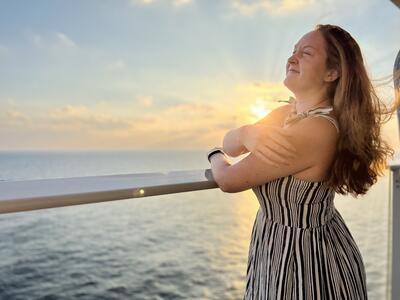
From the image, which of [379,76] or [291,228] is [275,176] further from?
[379,76]

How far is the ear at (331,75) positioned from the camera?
1033mm

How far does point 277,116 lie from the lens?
1200 millimetres

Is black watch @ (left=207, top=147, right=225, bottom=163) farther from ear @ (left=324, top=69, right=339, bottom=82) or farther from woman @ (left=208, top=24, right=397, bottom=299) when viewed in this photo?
ear @ (left=324, top=69, right=339, bottom=82)

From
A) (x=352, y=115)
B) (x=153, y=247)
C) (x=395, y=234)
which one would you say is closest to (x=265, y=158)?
(x=352, y=115)

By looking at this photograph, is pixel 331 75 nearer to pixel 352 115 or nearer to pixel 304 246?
pixel 352 115

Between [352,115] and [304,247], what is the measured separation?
37 cm

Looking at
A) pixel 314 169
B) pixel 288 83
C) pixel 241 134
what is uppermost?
pixel 288 83

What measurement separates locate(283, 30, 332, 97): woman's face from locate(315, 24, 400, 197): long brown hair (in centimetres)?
2

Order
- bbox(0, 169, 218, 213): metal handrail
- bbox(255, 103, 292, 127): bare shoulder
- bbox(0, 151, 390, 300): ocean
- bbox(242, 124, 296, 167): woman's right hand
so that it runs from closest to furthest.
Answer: bbox(0, 169, 218, 213): metal handrail < bbox(242, 124, 296, 167): woman's right hand < bbox(255, 103, 292, 127): bare shoulder < bbox(0, 151, 390, 300): ocean

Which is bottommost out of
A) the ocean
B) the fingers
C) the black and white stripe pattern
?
the ocean

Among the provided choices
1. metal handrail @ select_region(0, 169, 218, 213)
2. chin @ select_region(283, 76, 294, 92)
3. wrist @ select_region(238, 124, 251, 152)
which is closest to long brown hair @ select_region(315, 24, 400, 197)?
chin @ select_region(283, 76, 294, 92)

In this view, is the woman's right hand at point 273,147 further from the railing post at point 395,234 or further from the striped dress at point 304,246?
the railing post at point 395,234

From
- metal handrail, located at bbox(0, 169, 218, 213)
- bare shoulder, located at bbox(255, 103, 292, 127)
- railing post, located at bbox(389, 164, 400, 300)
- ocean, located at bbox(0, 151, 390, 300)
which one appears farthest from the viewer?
ocean, located at bbox(0, 151, 390, 300)

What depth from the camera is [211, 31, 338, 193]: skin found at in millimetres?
941
